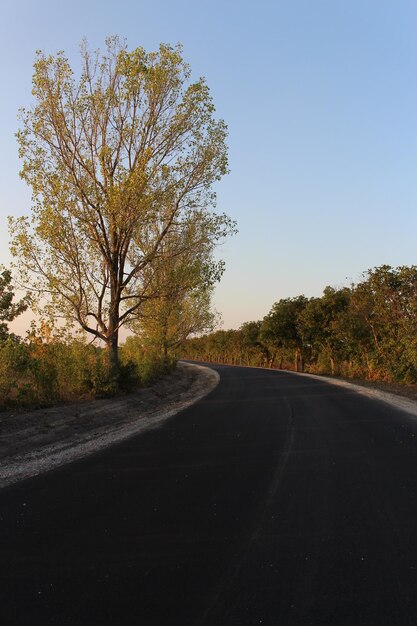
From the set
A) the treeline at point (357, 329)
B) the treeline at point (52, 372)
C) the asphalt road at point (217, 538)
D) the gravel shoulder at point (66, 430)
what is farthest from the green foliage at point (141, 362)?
the treeline at point (357, 329)

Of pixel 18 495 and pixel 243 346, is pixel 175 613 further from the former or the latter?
pixel 243 346

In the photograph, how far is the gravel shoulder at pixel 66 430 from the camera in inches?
321

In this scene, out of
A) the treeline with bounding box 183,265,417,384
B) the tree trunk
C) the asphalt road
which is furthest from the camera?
the treeline with bounding box 183,265,417,384

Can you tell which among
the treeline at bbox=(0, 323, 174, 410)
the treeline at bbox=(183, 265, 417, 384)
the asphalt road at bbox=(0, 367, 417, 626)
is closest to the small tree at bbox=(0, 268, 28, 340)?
the treeline at bbox=(0, 323, 174, 410)

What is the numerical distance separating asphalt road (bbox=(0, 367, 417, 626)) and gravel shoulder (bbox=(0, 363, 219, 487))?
63 cm

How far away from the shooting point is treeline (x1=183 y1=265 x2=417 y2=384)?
1036 inches

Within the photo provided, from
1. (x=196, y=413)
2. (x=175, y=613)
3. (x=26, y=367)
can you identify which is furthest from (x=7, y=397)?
(x=175, y=613)

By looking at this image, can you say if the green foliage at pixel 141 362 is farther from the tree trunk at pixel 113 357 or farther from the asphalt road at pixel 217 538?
the asphalt road at pixel 217 538

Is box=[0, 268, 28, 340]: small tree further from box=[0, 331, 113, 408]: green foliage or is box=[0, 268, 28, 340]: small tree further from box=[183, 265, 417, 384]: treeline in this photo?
box=[183, 265, 417, 384]: treeline

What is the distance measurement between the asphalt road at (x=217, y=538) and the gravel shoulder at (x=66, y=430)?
24.8 inches

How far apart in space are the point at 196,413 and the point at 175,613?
11050mm

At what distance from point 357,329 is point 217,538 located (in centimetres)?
2848

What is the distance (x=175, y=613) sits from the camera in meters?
3.35

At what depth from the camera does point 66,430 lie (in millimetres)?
10906
